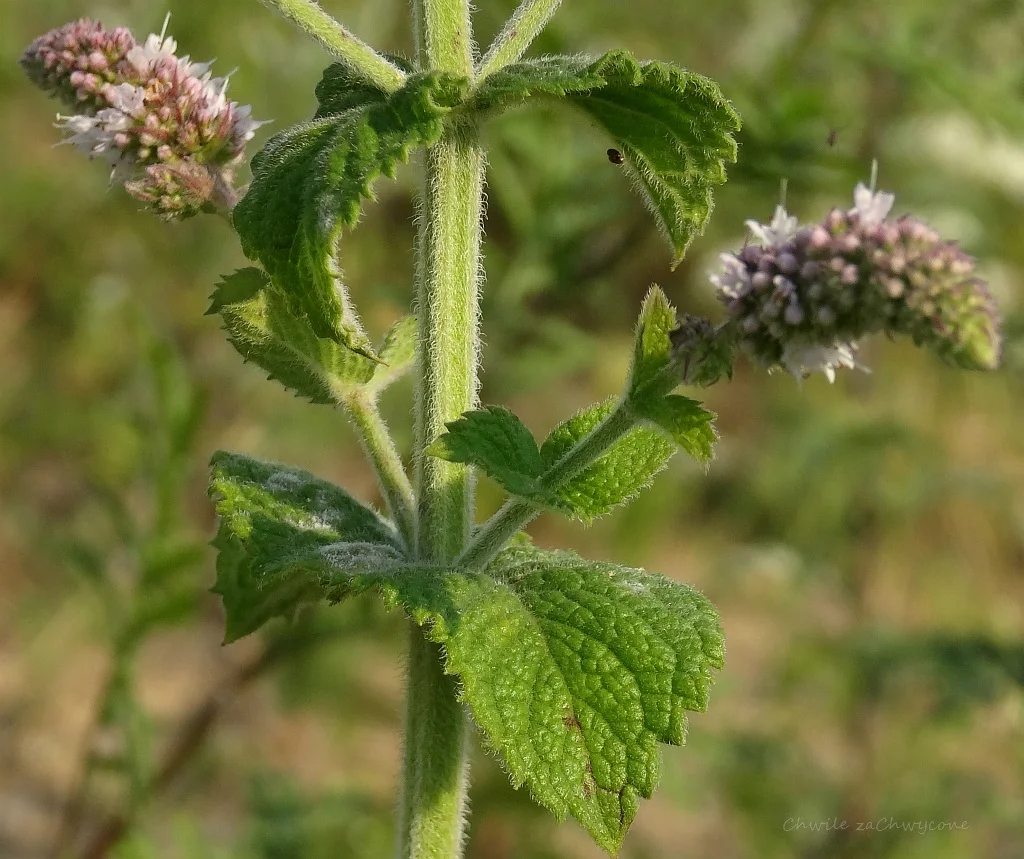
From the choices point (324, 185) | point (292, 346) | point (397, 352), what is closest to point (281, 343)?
point (292, 346)

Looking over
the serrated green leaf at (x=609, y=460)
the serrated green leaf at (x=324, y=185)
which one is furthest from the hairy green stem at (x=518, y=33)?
the serrated green leaf at (x=609, y=460)

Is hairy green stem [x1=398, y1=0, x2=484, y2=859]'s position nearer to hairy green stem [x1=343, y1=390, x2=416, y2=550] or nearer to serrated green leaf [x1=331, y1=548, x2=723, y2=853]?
hairy green stem [x1=343, y1=390, x2=416, y2=550]

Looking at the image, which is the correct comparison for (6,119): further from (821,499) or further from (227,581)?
(227,581)

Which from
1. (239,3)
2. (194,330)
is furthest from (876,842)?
(239,3)

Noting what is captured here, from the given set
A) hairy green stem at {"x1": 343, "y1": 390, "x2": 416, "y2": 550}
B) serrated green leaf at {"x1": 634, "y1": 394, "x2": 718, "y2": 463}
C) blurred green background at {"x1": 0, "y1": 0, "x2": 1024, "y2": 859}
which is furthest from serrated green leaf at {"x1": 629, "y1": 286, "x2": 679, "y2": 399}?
blurred green background at {"x1": 0, "y1": 0, "x2": 1024, "y2": 859}

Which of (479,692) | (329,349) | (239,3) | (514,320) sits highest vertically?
(239,3)

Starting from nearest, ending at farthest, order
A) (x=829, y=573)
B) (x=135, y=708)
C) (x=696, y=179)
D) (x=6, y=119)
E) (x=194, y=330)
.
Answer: (x=696, y=179) → (x=135, y=708) → (x=829, y=573) → (x=194, y=330) → (x=6, y=119)
